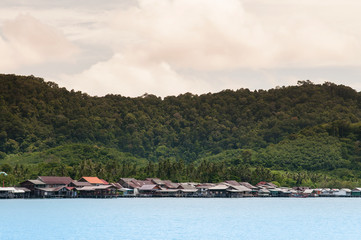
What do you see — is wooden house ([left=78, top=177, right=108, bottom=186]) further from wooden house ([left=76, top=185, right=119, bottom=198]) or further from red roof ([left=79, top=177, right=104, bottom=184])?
wooden house ([left=76, top=185, right=119, bottom=198])

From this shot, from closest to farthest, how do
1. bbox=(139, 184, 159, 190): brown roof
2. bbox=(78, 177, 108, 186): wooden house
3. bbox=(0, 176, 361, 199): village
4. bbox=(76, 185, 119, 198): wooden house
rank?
bbox=(0, 176, 361, 199): village, bbox=(76, 185, 119, 198): wooden house, bbox=(78, 177, 108, 186): wooden house, bbox=(139, 184, 159, 190): brown roof

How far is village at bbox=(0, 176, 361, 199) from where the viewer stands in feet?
389

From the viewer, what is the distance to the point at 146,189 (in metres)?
131

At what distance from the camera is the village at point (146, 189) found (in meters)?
118

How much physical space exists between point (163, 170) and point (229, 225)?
88.1 m

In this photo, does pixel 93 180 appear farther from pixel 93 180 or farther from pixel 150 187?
pixel 150 187

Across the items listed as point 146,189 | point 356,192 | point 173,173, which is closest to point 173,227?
point 146,189

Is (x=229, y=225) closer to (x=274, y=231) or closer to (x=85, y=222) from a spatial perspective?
→ (x=274, y=231)

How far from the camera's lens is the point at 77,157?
168 m

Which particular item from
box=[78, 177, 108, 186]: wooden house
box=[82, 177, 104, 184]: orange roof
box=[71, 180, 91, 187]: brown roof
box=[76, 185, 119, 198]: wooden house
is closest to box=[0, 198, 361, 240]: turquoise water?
box=[76, 185, 119, 198]: wooden house

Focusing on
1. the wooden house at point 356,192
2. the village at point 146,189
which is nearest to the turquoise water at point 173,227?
the village at point 146,189

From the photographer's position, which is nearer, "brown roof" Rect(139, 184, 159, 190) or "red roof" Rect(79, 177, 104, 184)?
"red roof" Rect(79, 177, 104, 184)

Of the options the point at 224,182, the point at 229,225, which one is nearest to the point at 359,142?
the point at 224,182

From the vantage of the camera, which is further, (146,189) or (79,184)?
(146,189)
